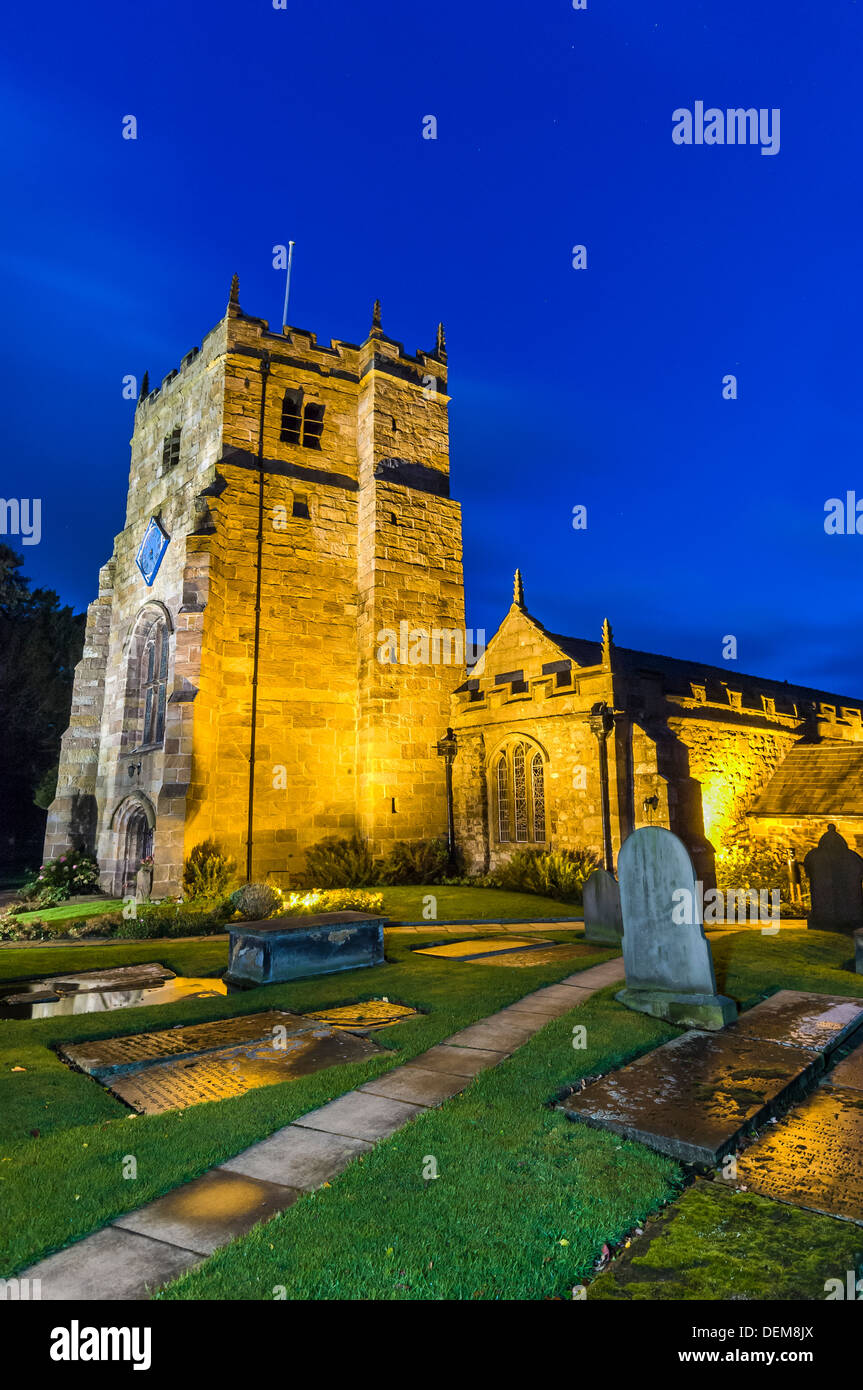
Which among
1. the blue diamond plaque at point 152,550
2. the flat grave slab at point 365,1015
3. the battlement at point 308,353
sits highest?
the battlement at point 308,353

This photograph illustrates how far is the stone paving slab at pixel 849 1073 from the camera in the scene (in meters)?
4.94

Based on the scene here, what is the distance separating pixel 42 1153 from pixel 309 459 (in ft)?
59.2

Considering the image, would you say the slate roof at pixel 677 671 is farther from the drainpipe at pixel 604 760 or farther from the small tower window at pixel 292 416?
the small tower window at pixel 292 416

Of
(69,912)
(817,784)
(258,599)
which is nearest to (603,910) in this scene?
(817,784)

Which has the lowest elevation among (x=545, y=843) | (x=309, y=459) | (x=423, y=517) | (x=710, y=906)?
(x=710, y=906)

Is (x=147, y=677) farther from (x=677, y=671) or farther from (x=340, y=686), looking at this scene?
(x=677, y=671)

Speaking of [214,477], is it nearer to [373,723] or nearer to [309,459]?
[309,459]

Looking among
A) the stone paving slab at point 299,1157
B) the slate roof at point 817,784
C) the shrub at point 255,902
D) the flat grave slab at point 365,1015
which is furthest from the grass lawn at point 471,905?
the stone paving slab at point 299,1157

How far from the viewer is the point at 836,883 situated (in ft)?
39.2

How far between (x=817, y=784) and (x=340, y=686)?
12629 millimetres

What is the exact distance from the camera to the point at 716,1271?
2.84m

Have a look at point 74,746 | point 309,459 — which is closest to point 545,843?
point 309,459

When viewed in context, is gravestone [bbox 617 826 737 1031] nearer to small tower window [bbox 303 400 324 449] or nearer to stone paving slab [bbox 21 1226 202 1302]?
stone paving slab [bbox 21 1226 202 1302]

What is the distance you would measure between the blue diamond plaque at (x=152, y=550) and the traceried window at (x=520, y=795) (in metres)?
10.4
